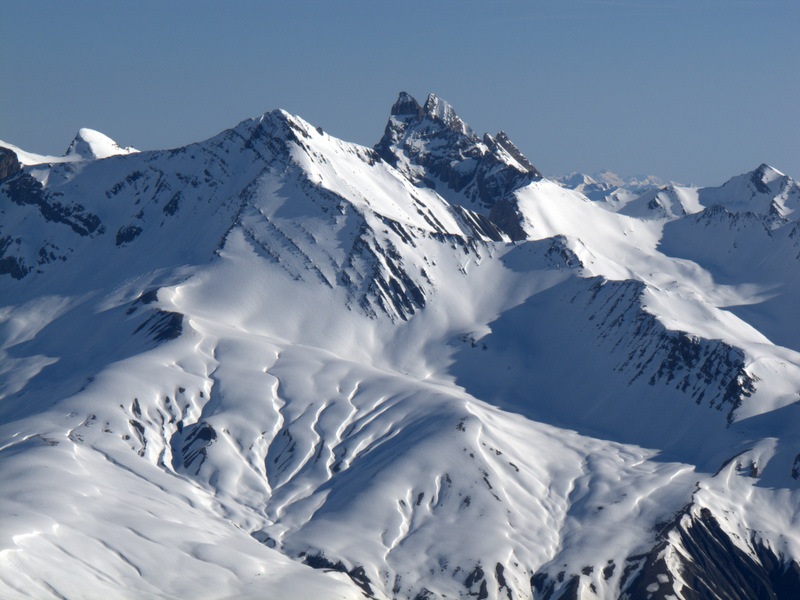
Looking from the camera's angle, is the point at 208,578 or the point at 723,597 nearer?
the point at 208,578

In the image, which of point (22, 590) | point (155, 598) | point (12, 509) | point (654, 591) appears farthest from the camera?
point (654, 591)

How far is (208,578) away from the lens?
178 m

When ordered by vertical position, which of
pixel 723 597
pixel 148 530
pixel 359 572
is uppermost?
pixel 148 530

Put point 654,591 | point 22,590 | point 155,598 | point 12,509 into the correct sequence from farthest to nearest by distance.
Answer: point 654,591
point 12,509
point 155,598
point 22,590

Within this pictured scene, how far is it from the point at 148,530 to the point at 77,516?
11.7 meters

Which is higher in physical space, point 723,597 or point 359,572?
point 359,572

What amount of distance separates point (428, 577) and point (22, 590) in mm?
70281

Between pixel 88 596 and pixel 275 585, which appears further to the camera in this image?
pixel 275 585

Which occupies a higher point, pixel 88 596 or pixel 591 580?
pixel 88 596

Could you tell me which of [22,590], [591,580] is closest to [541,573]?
[591,580]

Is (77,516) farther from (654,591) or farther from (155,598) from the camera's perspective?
(654,591)

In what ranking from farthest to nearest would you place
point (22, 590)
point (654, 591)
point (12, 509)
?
point (654, 591), point (12, 509), point (22, 590)

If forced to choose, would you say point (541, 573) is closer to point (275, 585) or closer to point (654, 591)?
point (654, 591)

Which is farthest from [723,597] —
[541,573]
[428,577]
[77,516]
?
[77,516]
